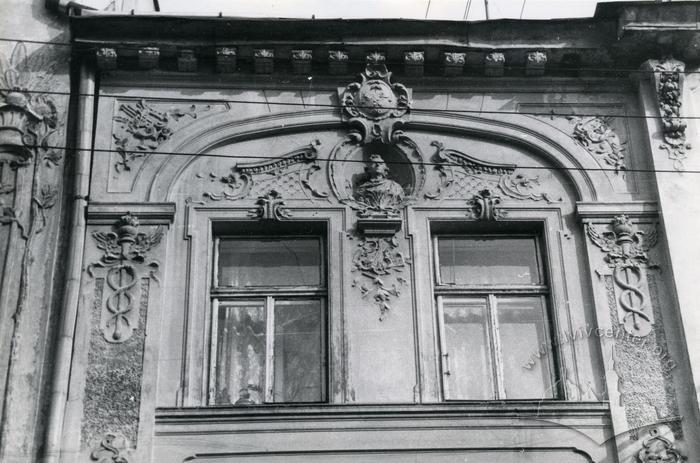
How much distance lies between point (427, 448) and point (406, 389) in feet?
2.10

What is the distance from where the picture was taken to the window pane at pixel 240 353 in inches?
417

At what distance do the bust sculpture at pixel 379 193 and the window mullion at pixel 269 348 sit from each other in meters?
1.42

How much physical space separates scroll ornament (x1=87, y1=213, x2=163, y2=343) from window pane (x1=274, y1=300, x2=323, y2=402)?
1.40m

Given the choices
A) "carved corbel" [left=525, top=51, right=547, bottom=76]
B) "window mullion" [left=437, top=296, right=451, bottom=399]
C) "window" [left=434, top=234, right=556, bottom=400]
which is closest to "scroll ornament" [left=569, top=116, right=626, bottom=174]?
"carved corbel" [left=525, top=51, right=547, bottom=76]

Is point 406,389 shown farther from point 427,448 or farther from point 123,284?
point 123,284

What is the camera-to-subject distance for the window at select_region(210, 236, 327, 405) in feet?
34.9

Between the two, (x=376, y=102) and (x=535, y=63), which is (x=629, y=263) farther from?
(x=376, y=102)

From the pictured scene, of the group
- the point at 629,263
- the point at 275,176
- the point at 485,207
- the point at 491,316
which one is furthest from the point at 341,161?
the point at 629,263

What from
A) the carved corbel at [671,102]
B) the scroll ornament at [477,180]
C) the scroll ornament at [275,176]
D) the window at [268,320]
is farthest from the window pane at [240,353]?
the carved corbel at [671,102]

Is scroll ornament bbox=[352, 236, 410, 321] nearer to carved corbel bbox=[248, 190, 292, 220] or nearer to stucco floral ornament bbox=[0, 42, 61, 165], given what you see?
carved corbel bbox=[248, 190, 292, 220]

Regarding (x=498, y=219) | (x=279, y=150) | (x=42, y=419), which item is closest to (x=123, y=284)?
(x=42, y=419)

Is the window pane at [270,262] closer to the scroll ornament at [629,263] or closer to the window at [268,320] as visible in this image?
the window at [268,320]

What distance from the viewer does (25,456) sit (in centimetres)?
971

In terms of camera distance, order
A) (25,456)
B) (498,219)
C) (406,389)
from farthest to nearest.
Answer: (498,219) < (406,389) < (25,456)
